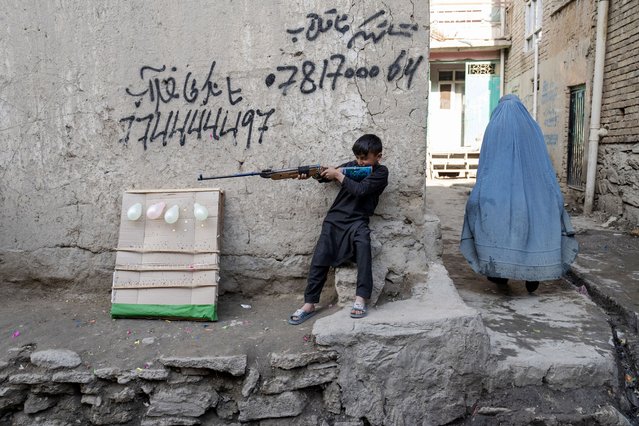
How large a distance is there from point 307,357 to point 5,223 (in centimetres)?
242

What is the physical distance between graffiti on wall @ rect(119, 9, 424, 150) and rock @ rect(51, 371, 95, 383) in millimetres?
1473

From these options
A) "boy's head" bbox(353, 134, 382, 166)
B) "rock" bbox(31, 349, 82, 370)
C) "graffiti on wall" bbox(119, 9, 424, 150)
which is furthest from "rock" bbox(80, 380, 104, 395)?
"boy's head" bbox(353, 134, 382, 166)

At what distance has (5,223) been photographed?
365cm

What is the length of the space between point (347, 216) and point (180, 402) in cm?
140

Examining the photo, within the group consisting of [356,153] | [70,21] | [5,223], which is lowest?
[5,223]

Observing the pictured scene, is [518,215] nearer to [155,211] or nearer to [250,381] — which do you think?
[250,381]

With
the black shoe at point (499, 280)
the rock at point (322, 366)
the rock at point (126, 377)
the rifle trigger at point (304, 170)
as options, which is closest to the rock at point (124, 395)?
the rock at point (126, 377)

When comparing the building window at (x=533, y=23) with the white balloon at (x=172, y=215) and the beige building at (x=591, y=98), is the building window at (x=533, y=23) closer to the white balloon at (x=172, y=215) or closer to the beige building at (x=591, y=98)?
the beige building at (x=591, y=98)

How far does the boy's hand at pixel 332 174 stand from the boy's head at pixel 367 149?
0.16 metres

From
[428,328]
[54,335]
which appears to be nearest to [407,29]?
[428,328]

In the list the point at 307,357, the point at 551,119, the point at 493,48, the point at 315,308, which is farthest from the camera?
the point at 493,48

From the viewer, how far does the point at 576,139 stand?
28.9ft

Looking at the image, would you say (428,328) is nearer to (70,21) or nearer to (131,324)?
(131,324)

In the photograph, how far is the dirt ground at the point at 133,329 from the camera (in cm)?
284
